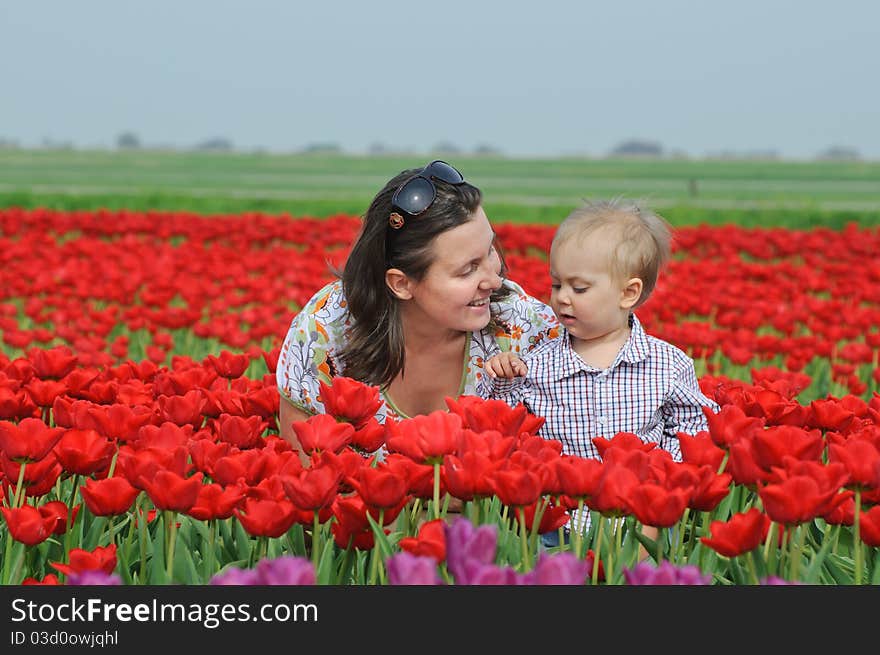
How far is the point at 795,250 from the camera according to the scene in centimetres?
1166

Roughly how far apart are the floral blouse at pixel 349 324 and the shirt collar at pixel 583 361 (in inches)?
8.1

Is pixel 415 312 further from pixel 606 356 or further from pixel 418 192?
pixel 606 356

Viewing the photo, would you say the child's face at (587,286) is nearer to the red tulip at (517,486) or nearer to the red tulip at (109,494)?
the red tulip at (517,486)

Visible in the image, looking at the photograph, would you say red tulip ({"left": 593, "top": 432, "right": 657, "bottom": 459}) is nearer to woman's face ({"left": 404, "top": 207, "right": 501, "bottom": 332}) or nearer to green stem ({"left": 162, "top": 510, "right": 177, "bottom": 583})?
green stem ({"left": 162, "top": 510, "right": 177, "bottom": 583})

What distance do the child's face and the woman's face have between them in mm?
217

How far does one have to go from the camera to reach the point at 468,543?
6.11 ft

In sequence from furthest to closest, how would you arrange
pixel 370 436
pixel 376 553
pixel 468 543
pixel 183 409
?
1. pixel 183 409
2. pixel 370 436
3. pixel 376 553
4. pixel 468 543

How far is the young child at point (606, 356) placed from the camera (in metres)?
3.77

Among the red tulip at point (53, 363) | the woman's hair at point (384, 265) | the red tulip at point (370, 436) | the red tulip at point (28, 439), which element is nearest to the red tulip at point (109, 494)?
the red tulip at point (28, 439)

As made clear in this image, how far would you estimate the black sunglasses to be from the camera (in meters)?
3.74

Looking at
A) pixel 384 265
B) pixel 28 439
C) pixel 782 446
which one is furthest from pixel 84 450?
pixel 782 446

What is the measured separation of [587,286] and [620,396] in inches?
14.7

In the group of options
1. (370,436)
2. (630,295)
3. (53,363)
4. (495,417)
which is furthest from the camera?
(53,363)

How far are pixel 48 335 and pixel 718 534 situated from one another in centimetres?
482
